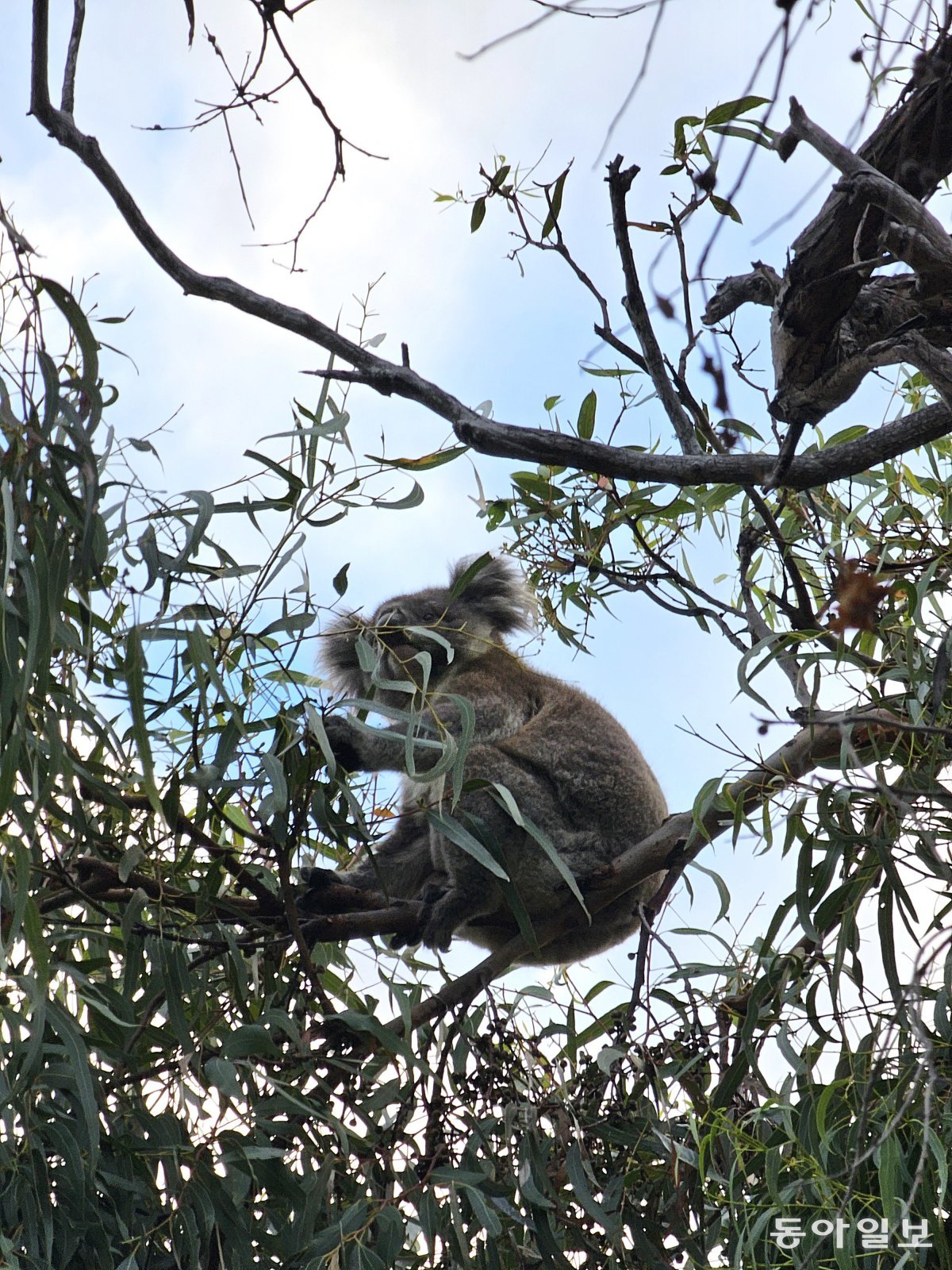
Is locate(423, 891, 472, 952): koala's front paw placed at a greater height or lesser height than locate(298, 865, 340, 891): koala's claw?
lesser

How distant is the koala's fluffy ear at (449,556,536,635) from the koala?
0.10m

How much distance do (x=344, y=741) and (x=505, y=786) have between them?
46 centimetres

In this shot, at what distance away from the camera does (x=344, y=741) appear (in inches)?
118

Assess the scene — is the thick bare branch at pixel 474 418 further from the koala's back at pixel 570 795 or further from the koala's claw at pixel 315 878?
the koala's back at pixel 570 795

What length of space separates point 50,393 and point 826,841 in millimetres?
1562

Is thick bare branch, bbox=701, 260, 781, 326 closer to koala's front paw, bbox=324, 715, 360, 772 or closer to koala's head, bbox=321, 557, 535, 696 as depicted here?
koala's front paw, bbox=324, 715, 360, 772

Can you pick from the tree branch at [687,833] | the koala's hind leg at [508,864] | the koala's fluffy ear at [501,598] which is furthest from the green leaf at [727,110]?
the koala's fluffy ear at [501,598]

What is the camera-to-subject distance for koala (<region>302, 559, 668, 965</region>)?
2947mm

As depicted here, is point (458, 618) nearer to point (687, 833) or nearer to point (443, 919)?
point (443, 919)

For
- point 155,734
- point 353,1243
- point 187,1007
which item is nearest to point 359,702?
point 155,734

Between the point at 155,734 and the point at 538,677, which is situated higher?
the point at 538,677

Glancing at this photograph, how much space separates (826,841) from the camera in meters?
2.26

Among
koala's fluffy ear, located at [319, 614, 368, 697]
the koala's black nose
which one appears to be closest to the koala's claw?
the koala's black nose

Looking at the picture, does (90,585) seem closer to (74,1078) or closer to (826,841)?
(74,1078)
